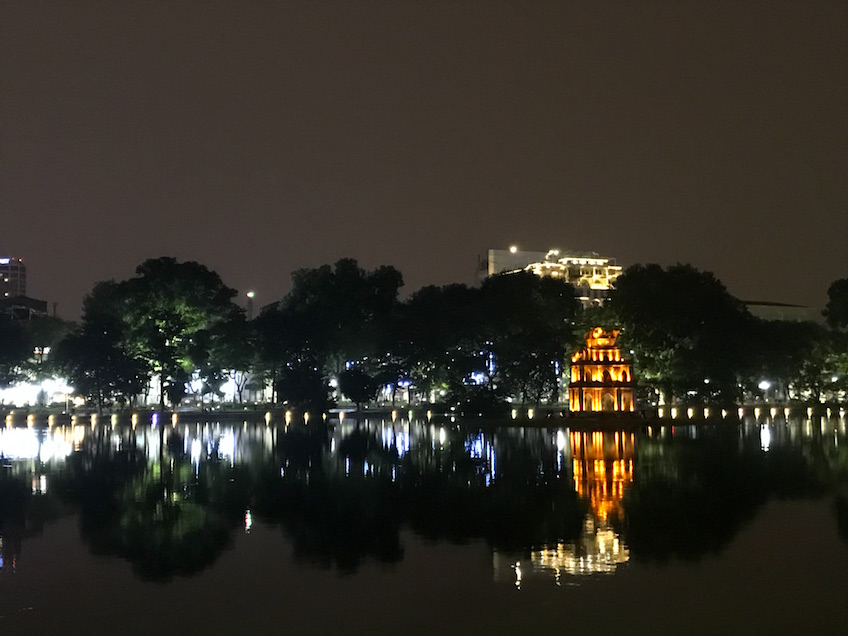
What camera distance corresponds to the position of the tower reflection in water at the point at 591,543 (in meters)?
18.3

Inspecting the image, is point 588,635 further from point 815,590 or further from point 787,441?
point 787,441

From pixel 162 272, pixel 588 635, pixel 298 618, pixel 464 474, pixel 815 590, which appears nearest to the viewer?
pixel 588 635

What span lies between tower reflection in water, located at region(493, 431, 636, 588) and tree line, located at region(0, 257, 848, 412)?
5252cm

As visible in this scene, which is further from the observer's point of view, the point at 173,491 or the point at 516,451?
the point at 516,451

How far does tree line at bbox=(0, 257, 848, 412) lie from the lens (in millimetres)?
93062

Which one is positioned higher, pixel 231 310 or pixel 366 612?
pixel 231 310

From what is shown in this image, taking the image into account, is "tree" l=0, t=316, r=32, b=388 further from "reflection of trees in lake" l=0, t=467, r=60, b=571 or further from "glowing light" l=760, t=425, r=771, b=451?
"reflection of trees in lake" l=0, t=467, r=60, b=571

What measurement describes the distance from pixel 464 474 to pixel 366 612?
19992mm

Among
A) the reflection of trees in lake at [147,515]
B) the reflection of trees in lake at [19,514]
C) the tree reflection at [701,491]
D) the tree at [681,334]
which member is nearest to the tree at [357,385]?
the tree at [681,334]

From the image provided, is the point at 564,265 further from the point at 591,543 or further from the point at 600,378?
the point at 591,543

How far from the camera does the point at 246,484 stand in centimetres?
3222

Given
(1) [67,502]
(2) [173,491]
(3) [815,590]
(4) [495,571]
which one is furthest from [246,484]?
(3) [815,590]

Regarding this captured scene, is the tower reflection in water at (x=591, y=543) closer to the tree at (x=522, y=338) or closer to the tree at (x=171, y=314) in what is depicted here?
the tree at (x=522, y=338)

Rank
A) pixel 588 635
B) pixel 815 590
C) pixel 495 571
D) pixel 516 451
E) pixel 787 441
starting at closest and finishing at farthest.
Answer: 1. pixel 588 635
2. pixel 815 590
3. pixel 495 571
4. pixel 516 451
5. pixel 787 441
